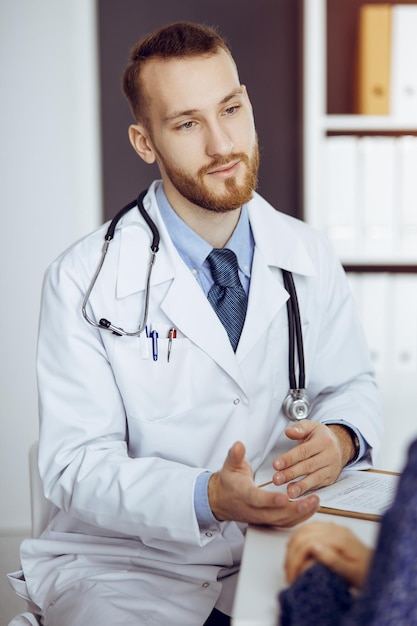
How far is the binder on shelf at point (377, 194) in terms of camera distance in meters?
2.18

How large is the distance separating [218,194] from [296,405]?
0.42m

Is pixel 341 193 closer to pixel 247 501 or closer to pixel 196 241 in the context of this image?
pixel 196 241

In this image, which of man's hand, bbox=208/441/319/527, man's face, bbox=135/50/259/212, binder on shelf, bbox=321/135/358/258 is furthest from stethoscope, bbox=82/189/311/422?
binder on shelf, bbox=321/135/358/258

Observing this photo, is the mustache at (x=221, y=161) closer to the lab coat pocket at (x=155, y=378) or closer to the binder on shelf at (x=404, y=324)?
the lab coat pocket at (x=155, y=378)

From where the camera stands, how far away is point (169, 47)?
4.99ft

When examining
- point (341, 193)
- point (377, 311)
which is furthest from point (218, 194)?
point (377, 311)

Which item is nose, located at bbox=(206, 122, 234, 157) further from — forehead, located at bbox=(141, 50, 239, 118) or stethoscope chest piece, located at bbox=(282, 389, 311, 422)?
stethoscope chest piece, located at bbox=(282, 389, 311, 422)

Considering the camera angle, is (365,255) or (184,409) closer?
(184,409)

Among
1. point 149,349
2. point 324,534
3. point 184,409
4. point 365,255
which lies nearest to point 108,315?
point 149,349

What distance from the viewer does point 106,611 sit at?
118cm

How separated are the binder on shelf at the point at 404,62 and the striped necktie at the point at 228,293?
901 mm

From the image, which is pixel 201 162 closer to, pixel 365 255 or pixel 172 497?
pixel 172 497

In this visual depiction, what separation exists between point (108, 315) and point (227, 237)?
327 millimetres

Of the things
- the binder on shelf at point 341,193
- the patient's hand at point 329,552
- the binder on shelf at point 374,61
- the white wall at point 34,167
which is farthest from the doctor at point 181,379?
the white wall at point 34,167
